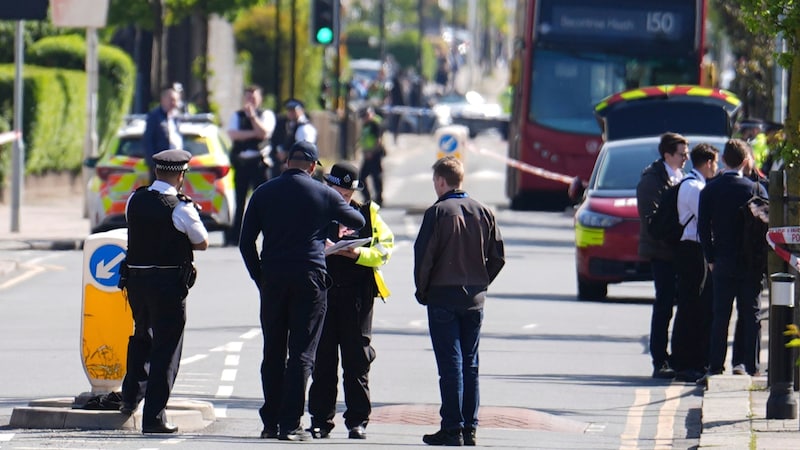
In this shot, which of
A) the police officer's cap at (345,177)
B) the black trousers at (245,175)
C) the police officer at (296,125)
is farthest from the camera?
the black trousers at (245,175)

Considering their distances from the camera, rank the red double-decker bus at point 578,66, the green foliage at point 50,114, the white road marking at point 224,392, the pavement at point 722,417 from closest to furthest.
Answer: the pavement at point 722,417 → the white road marking at point 224,392 → the red double-decker bus at point 578,66 → the green foliage at point 50,114

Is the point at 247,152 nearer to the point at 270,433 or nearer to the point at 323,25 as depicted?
the point at 323,25

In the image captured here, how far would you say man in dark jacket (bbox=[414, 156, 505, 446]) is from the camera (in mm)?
→ 11102

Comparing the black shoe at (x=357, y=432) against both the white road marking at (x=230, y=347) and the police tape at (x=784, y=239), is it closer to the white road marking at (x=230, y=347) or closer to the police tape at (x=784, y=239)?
the police tape at (x=784, y=239)

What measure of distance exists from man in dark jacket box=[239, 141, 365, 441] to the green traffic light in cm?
1920

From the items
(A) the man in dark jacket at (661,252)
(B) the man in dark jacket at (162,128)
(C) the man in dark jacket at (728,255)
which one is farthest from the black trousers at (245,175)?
(C) the man in dark jacket at (728,255)

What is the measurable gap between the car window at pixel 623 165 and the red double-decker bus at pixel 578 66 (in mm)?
9108

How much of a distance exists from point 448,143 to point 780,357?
68.9 ft

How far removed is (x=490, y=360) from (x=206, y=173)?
27.1 ft

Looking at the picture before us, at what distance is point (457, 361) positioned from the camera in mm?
11117

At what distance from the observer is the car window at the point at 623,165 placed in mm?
19984

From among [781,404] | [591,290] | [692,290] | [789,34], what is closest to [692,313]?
[692,290]

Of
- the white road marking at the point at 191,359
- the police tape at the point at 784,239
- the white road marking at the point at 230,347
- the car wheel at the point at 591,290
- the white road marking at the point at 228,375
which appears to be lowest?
the car wheel at the point at 591,290

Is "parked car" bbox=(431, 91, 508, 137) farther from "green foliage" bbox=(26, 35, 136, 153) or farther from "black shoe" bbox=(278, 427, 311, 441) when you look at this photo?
"black shoe" bbox=(278, 427, 311, 441)
